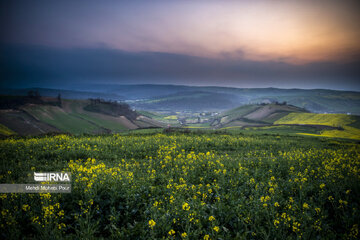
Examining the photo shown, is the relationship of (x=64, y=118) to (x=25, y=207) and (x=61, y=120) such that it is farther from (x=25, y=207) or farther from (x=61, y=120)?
(x=25, y=207)

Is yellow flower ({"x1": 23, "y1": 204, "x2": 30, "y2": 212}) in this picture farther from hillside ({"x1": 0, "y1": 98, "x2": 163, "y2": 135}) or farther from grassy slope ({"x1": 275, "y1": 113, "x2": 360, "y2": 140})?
grassy slope ({"x1": 275, "y1": 113, "x2": 360, "y2": 140})

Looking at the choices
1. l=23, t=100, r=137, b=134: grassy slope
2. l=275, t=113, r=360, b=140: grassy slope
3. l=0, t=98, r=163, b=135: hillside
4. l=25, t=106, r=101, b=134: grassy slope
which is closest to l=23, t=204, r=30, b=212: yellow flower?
l=0, t=98, r=163, b=135: hillside

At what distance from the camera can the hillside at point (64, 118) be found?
79.1m

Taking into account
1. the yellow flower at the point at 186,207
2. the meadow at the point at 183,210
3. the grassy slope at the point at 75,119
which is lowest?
the grassy slope at the point at 75,119

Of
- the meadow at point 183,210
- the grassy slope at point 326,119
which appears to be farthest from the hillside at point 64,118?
the grassy slope at point 326,119

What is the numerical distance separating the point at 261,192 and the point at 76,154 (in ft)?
41.4

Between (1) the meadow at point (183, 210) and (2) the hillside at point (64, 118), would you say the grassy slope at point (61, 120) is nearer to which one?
(2) the hillside at point (64, 118)

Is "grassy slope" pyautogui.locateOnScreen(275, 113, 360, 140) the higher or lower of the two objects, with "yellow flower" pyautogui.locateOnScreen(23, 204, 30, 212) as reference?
lower

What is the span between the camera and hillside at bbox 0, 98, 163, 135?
260ft

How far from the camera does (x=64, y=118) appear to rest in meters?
103

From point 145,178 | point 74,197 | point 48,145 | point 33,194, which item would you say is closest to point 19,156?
point 48,145

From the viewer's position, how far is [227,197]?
640 centimetres

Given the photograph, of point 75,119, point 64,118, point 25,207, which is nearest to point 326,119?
point 25,207

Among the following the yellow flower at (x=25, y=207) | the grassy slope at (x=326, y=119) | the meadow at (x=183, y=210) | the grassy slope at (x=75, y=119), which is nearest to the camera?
the meadow at (x=183, y=210)
